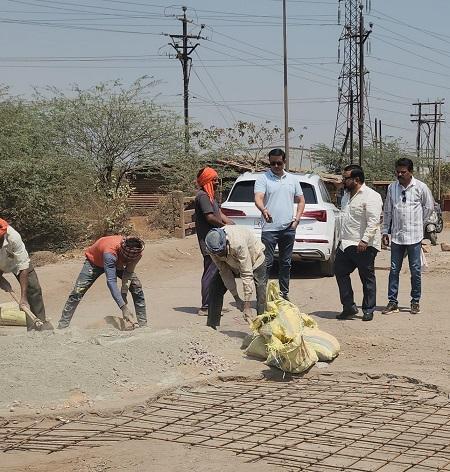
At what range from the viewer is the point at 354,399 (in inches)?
211

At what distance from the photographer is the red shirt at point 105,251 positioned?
7.08m

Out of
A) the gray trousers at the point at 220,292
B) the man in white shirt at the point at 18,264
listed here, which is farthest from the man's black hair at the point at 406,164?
the man in white shirt at the point at 18,264

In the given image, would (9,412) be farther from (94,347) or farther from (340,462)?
(340,462)

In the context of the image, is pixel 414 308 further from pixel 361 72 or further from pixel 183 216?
pixel 361 72

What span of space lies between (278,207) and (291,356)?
2.66 m

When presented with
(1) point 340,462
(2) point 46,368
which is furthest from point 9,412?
(1) point 340,462

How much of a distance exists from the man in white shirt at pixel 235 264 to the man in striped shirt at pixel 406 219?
1833mm

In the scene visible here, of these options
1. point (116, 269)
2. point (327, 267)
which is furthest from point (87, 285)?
point (327, 267)

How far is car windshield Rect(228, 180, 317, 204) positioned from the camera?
11086mm

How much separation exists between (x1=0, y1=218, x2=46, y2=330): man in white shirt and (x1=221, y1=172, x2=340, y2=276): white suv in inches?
154

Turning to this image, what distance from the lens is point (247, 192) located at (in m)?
11.1

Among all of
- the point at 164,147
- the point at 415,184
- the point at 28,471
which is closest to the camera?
the point at 28,471

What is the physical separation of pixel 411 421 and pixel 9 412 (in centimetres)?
264

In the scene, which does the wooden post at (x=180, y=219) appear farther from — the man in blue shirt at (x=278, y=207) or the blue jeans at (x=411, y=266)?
the blue jeans at (x=411, y=266)
